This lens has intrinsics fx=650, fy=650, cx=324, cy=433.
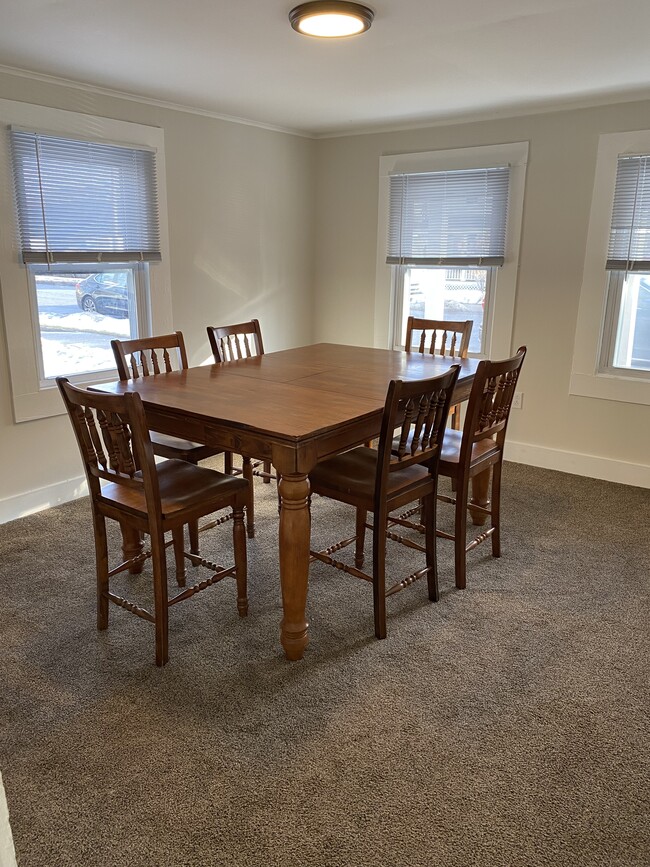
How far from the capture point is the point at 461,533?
8.93ft

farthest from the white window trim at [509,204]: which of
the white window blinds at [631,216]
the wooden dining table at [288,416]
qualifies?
the wooden dining table at [288,416]

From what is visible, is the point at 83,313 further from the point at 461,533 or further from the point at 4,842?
the point at 4,842

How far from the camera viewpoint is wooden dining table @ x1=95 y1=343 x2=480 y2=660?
211 cm

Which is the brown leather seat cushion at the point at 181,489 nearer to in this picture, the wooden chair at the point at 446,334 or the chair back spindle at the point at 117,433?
the chair back spindle at the point at 117,433

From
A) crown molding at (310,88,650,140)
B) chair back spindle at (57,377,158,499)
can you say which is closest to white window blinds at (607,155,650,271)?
crown molding at (310,88,650,140)

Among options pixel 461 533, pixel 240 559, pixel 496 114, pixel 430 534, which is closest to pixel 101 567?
pixel 240 559

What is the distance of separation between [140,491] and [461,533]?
132 centimetres

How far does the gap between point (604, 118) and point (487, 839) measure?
374 cm

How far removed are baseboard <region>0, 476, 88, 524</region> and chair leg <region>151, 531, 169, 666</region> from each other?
1667mm

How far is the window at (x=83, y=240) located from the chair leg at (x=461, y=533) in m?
2.31

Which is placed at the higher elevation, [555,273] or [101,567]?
[555,273]

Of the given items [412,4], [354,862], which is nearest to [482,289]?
[412,4]

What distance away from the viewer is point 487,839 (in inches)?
62.7

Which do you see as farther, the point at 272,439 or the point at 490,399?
the point at 490,399
